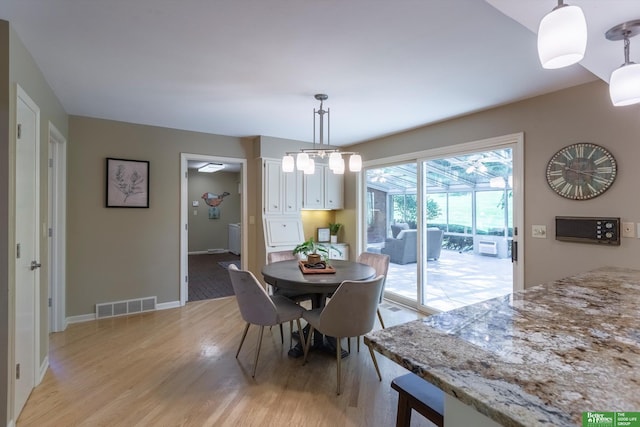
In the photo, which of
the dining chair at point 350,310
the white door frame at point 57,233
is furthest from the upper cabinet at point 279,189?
the dining chair at point 350,310

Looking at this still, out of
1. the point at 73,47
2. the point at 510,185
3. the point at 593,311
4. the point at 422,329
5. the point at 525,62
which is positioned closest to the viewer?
the point at 422,329

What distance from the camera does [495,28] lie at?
1821mm

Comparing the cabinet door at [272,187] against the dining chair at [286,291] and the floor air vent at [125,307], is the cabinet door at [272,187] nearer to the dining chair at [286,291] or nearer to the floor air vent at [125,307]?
the dining chair at [286,291]

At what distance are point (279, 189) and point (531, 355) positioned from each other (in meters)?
4.03

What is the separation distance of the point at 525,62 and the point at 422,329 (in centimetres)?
221

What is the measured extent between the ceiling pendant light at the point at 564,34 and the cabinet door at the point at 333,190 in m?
4.05

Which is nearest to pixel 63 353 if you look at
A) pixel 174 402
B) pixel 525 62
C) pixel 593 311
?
pixel 174 402

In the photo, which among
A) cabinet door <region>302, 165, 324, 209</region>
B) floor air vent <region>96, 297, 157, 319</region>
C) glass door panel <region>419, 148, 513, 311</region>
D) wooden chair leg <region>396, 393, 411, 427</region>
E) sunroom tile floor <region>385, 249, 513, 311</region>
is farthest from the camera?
cabinet door <region>302, 165, 324, 209</region>

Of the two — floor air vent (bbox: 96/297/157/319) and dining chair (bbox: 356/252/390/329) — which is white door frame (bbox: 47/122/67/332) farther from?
dining chair (bbox: 356/252/390/329)

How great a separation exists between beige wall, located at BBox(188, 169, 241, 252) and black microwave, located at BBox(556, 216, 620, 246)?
7.75 metres

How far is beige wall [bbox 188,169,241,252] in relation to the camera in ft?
28.4

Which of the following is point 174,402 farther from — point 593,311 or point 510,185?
point 510,185

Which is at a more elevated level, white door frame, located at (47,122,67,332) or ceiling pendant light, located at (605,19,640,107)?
ceiling pendant light, located at (605,19,640,107)
